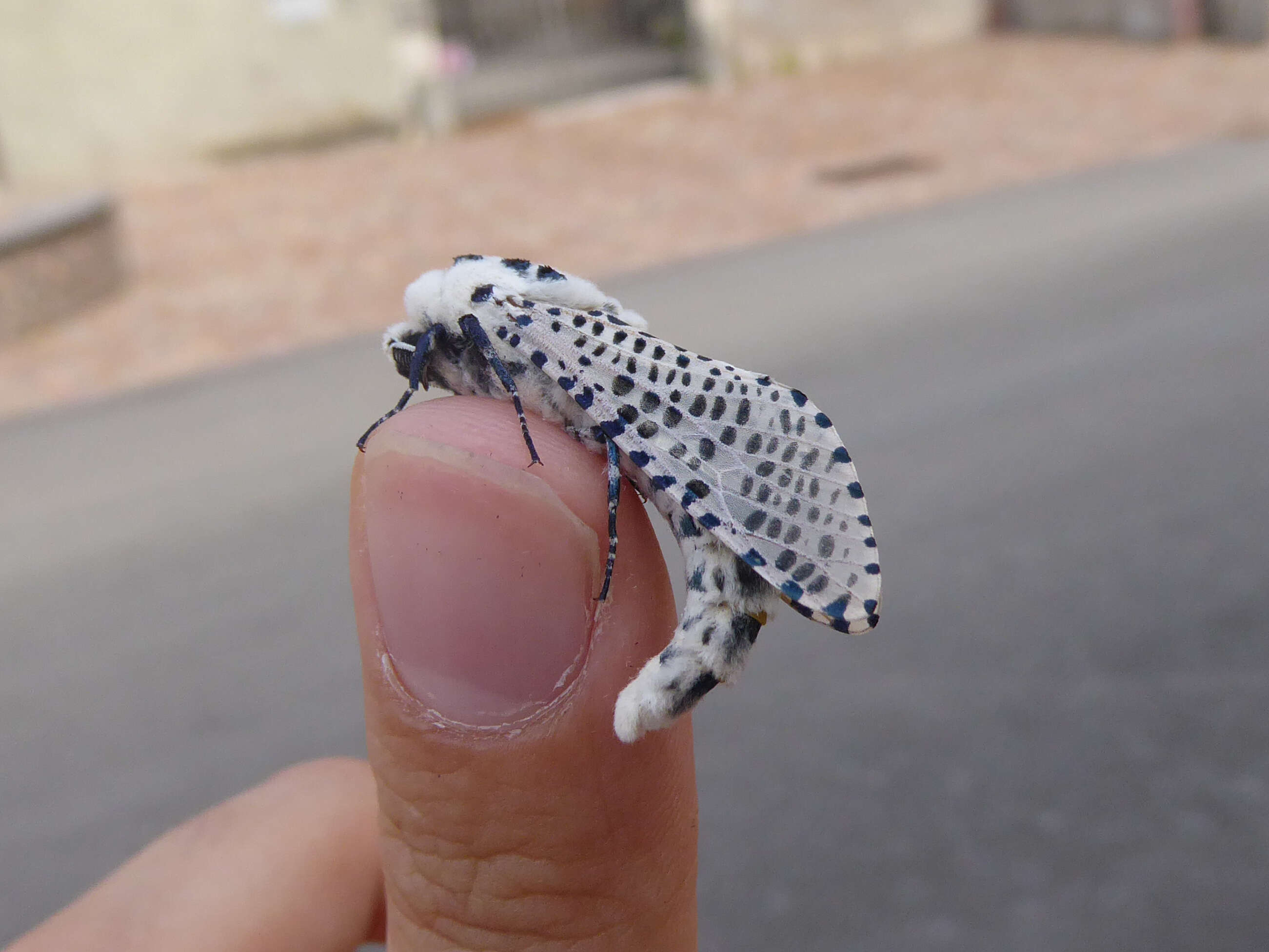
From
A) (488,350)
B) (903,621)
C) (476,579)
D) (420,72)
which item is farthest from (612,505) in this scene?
(420,72)

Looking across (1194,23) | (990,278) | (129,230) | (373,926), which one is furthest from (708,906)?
(1194,23)

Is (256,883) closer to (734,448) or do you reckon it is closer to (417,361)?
(417,361)

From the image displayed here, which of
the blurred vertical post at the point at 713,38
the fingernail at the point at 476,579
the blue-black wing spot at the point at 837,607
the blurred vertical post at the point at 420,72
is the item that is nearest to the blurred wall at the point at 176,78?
the blurred vertical post at the point at 420,72

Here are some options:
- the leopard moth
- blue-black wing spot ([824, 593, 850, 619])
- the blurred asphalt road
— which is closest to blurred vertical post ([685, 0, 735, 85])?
the blurred asphalt road

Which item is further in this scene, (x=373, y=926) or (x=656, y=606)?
(x=373, y=926)

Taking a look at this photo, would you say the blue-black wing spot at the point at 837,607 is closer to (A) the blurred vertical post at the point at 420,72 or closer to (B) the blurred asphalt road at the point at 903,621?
(B) the blurred asphalt road at the point at 903,621

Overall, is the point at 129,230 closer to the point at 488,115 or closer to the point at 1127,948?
the point at 488,115
